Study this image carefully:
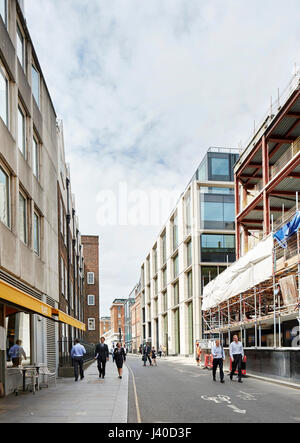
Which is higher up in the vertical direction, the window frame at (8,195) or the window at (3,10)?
the window at (3,10)

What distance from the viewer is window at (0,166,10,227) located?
14009mm

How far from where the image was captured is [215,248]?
5428 cm

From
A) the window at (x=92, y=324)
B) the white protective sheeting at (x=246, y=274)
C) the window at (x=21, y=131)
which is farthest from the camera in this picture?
the window at (x=92, y=324)

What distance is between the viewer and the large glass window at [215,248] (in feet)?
177

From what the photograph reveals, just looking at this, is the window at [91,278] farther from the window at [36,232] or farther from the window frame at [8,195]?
the window frame at [8,195]

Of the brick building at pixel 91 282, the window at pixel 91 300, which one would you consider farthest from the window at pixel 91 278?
the window at pixel 91 300

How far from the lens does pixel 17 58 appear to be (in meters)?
16.3

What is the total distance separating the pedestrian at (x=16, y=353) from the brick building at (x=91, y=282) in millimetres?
53155

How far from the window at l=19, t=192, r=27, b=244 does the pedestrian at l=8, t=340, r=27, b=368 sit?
11.0ft

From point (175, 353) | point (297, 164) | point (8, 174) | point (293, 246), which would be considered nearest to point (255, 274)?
point (293, 246)

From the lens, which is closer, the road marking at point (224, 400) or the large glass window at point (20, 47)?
the road marking at point (224, 400)

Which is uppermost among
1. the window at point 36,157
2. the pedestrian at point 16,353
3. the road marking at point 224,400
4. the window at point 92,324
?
the window at point 36,157

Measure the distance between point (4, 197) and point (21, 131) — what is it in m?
3.80
